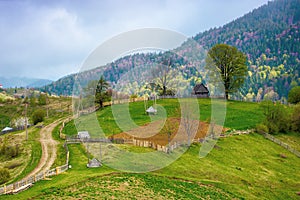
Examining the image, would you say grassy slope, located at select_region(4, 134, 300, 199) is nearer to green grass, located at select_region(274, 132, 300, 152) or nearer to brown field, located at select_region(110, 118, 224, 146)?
brown field, located at select_region(110, 118, 224, 146)

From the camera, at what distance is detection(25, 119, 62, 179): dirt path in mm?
38369

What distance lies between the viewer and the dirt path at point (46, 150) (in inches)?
1511

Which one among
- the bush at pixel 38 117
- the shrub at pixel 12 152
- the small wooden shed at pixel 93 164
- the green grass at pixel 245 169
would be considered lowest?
the green grass at pixel 245 169

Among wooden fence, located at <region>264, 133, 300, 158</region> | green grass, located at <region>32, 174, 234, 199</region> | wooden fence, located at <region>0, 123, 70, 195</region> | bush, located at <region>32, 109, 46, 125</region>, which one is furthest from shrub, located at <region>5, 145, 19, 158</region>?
wooden fence, located at <region>264, 133, 300, 158</region>

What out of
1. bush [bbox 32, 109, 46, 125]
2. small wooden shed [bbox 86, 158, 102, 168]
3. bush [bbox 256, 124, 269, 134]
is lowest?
small wooden shed [bbox 86, 158, 102, 168]

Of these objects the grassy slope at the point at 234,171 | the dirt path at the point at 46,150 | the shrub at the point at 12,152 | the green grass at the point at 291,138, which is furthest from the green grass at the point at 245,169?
the shrub at the point at 12,152

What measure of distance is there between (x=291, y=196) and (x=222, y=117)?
32.1m

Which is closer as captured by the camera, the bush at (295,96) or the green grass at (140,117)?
the green grass at (140,117)

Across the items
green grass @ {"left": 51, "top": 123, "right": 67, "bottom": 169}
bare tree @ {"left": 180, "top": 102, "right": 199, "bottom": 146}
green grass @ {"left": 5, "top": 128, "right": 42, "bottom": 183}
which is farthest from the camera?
bare tree @ {"left": 180, "top": 102, "right": 199, "bottom": 146}

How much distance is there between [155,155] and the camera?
3997cm

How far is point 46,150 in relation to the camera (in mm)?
47062

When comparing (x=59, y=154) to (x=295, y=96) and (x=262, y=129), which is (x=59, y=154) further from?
(x=295, y=96)

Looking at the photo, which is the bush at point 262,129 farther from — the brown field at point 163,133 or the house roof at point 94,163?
the house roof at point 94,163

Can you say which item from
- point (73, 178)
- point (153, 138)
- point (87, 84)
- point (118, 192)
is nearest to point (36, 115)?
point (87, 84)
